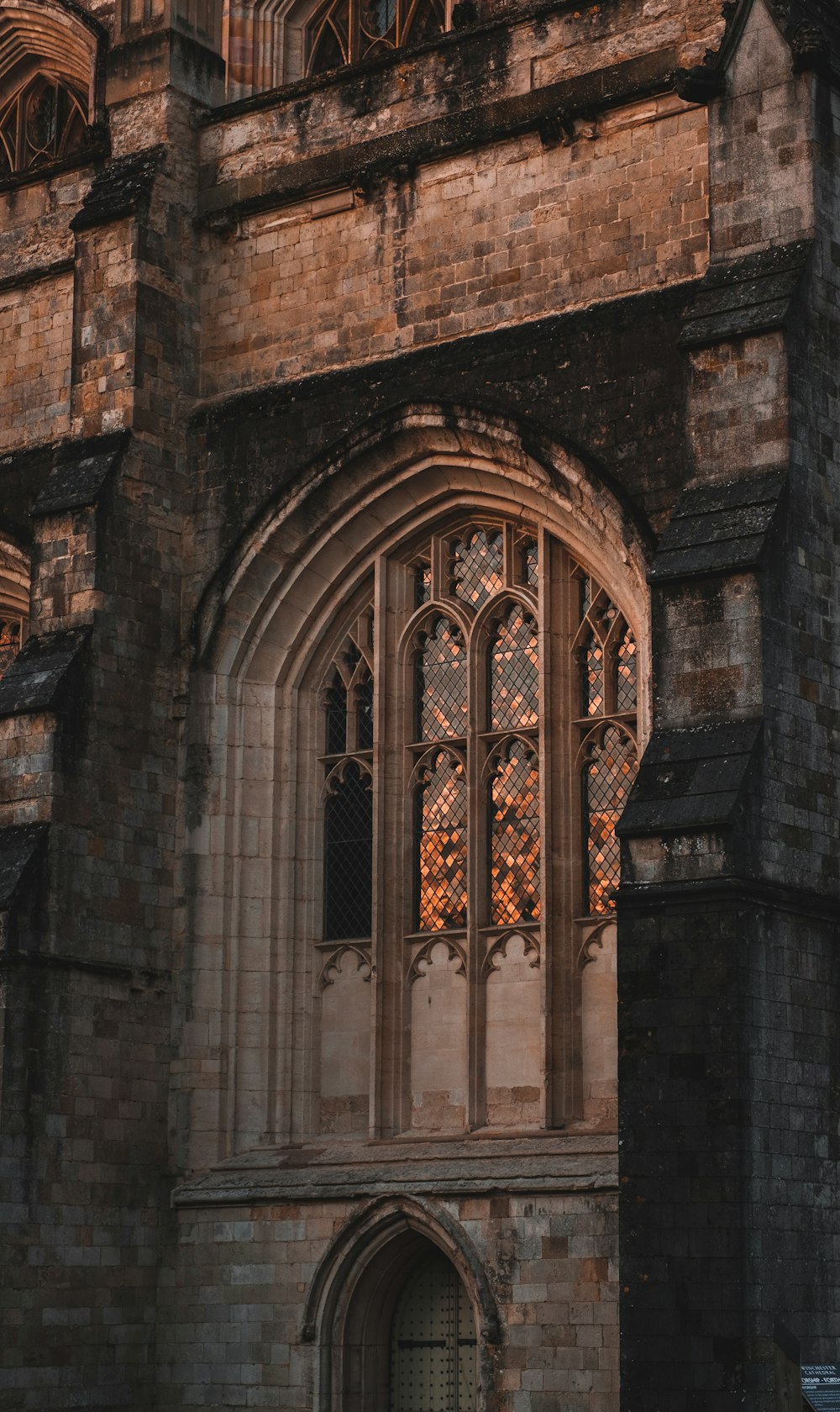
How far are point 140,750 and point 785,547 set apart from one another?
6.25m

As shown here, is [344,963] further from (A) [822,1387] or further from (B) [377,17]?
(B) [377,17]

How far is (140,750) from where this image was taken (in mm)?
19047

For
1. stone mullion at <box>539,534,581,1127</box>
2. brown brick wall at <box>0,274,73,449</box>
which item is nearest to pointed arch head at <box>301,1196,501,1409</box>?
stone mullion at <box>539,534,581,1127</box>

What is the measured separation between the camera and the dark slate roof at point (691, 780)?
1408 cm

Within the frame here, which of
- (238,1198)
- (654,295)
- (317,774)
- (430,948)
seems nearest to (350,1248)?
(238,1198)

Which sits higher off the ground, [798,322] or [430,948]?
[798,322]

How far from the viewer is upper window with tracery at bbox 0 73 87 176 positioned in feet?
73.9

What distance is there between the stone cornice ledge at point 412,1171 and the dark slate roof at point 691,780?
2.99m

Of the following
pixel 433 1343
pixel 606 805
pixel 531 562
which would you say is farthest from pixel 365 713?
pixel 433 1343

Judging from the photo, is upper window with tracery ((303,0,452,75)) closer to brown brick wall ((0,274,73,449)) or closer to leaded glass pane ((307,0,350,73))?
leaded glass pane ((307,0,350,73))

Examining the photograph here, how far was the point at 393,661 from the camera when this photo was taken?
19.0 metres

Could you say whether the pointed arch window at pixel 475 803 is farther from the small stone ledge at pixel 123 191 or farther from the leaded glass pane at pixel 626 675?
the small stone ledge at pixel 123 191

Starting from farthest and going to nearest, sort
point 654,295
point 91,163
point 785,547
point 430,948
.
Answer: point 91,163 → point 430,948 → point 654,295 → point 785,547

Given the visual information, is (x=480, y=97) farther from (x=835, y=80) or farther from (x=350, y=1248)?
(x=350, y=1248)
